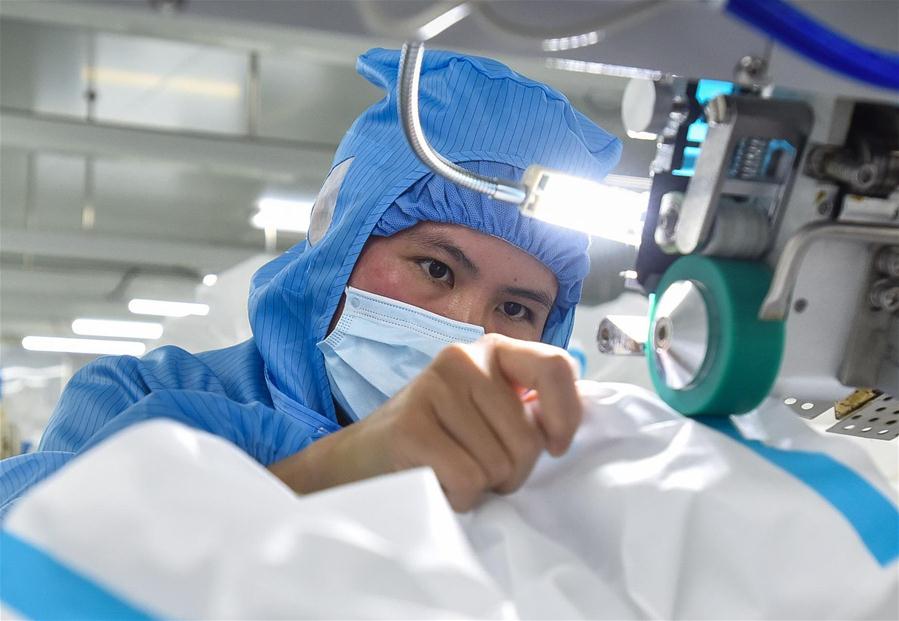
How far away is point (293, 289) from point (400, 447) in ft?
1.94

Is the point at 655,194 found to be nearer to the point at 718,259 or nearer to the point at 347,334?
the point at 718,259

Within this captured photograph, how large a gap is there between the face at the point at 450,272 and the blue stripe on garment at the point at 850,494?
1.97 feet

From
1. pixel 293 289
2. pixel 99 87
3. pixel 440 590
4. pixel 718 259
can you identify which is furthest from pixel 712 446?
pixel 99 87

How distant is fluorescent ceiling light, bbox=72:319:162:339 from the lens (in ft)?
22.3

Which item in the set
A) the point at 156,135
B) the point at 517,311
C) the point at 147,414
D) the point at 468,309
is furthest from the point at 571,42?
the point at 156,135

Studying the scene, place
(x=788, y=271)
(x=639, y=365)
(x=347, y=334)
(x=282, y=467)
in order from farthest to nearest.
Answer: (x=639, y=365) → (x=347, y=334) → (x=282, y=467) → (x=788, y=271)

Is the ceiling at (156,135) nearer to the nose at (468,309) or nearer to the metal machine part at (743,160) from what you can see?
the nose at (468,309)

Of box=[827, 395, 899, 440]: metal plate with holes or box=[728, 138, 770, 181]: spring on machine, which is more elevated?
box=[728, 138, 770, 181]: spring on machine

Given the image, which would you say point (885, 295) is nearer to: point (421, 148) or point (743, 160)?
point (743, 160)

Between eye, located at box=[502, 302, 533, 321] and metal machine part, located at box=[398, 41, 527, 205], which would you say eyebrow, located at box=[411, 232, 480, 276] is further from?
metal machine part, located at box=[398, 41, 527, 205]

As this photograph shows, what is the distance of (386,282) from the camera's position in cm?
119

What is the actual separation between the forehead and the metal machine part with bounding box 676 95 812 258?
1.97 ft

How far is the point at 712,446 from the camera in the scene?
61cm

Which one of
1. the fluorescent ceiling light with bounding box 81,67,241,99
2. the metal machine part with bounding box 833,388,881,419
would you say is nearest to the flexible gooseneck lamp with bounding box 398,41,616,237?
the metal machine part with bounding box 833,388,881,419
